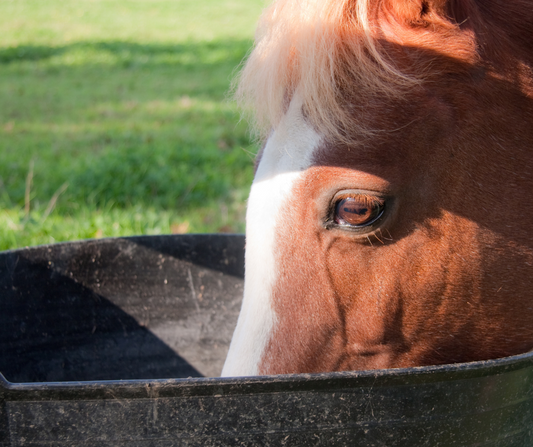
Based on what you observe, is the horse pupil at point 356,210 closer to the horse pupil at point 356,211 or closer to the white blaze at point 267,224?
the horse pupil at point 356,211

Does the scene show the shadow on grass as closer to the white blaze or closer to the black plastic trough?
the white blaze

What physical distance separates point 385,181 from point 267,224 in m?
0.26

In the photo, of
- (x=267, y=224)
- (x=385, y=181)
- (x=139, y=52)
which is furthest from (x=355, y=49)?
(x=139, y=52)

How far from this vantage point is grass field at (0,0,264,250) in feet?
10.6

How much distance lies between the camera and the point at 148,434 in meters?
0.81

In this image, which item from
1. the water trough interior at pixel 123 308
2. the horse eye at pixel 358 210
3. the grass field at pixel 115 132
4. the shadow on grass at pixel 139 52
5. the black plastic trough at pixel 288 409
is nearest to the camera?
the black plastic trough at pixel 288 409

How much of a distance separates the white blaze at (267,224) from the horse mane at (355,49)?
0.04m

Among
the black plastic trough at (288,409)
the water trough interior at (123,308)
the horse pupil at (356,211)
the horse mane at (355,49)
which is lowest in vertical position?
the water trough interior at (123,308)

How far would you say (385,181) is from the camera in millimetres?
1121

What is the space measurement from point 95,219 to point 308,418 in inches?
93.3

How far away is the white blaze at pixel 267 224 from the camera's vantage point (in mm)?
1174

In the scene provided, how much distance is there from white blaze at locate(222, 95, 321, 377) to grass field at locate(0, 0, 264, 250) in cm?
77

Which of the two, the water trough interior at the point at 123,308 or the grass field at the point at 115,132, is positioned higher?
the water trough interior at the point at 123,308

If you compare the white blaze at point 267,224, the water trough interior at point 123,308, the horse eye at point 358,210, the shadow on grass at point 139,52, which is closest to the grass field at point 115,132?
the shadow on grass at point 139,52
